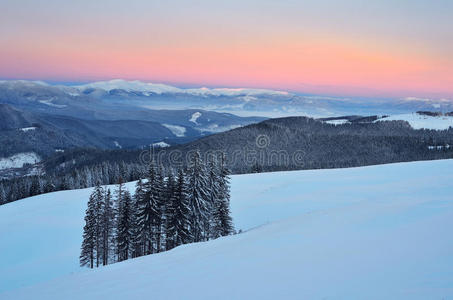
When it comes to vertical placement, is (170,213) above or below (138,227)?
above

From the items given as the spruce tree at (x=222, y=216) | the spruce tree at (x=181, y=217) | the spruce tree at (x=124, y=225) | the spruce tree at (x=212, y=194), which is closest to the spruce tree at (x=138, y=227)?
the spruce tree at (x=124, y=225)

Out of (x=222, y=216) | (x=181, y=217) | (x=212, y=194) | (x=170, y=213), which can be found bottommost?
(x=222, y=216)

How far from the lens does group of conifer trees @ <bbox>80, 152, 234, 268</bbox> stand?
92.8 feet

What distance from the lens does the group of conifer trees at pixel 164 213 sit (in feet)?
92.8

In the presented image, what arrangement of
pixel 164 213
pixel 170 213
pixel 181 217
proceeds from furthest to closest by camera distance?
pixel 164 213 < pixel 170 213 < pixel 181 217

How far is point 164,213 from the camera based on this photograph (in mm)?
28844

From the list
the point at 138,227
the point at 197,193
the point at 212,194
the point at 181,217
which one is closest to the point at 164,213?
Answer: the point at 181,217

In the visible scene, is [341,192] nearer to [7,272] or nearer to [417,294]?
[417,294]

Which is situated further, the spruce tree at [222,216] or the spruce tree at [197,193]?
the spruce tree at [222,216]

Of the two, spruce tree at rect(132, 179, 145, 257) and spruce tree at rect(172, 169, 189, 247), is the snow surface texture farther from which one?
spruce tree at rect(132, 179, 145, 257)

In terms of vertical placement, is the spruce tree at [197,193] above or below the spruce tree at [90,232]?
above

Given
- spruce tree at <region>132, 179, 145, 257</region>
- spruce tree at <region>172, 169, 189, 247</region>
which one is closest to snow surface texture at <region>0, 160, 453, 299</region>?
spruce tree at <region>172, 169, 189, 247</region>

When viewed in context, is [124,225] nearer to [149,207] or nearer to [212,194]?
[149,207]

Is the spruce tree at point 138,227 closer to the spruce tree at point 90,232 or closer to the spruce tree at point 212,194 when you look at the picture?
the spruce tree at point 90,232
